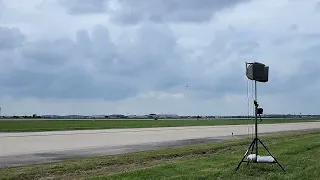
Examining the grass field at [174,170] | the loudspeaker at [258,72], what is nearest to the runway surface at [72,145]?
the grass field at [174,170]

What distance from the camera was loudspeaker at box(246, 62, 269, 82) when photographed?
1181 cm

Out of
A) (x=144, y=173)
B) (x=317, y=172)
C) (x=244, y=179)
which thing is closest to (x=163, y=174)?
(x=144, y=173)

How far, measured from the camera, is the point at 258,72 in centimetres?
1186

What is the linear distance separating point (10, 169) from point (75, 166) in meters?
2.15

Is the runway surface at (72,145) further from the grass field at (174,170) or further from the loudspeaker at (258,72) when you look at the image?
the loudspeaker at (258,72)

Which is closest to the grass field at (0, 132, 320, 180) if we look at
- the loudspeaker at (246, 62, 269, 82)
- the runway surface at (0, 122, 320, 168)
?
the loudspeaker at (246, 62, 269, 82)

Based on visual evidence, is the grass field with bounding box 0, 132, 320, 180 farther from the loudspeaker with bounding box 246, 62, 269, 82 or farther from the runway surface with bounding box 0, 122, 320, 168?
the runway surface with bounding box 0, 122, 320, 168

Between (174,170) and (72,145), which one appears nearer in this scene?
(174,170)

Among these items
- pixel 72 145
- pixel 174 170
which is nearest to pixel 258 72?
pixel 174 170

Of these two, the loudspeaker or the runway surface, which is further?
the runway surface

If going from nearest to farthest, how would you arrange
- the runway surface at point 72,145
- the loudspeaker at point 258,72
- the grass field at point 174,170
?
the grass field at point 174,170, the loudspeaker at point 258,72, the runway surface at point 72,145

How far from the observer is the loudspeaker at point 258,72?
11812mm

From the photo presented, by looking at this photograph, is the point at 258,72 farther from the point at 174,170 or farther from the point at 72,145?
the point at 72,145

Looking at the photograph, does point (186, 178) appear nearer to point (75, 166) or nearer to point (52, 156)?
point (75, 166)
